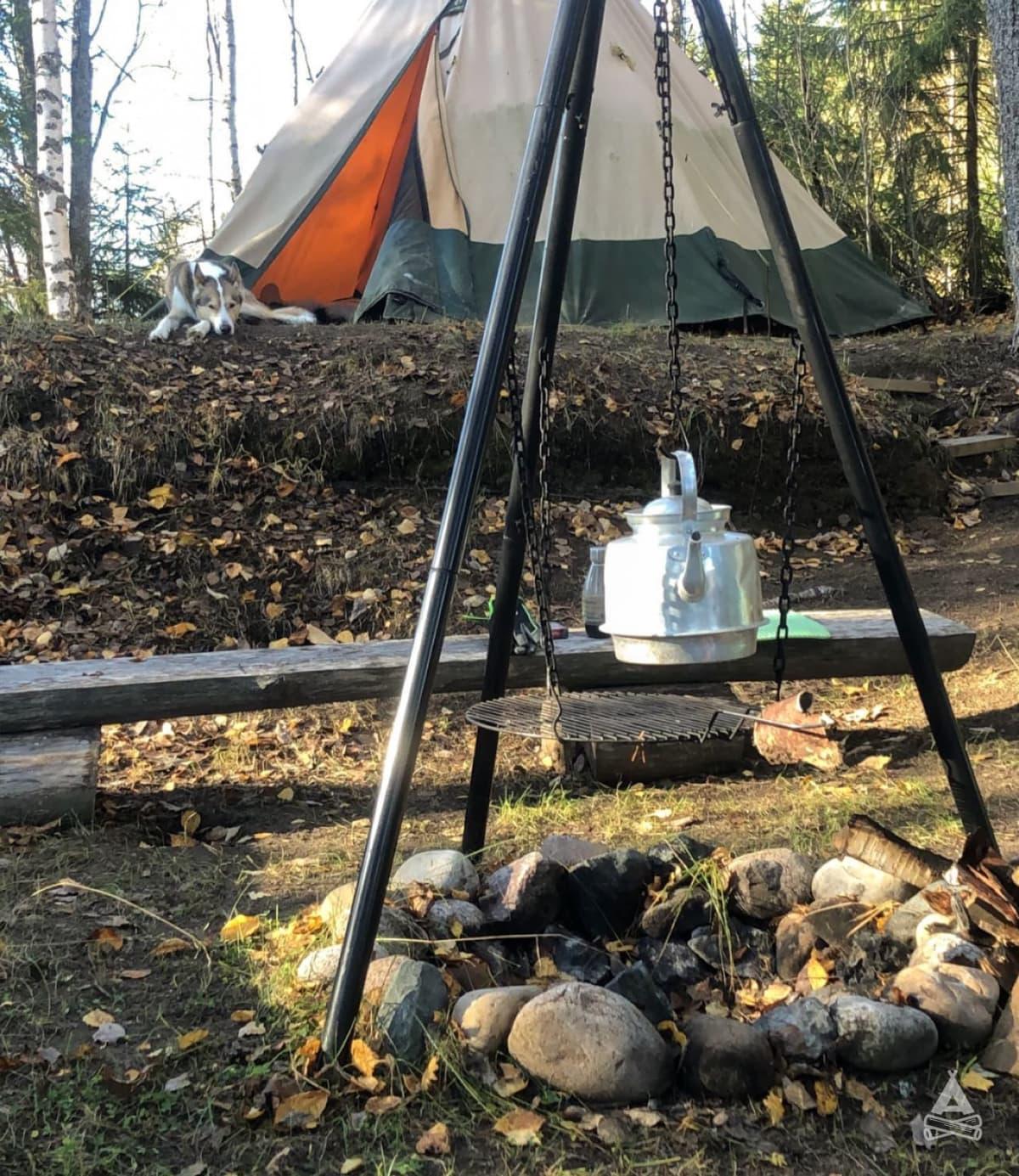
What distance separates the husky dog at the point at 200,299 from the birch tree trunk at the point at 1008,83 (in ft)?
17.4

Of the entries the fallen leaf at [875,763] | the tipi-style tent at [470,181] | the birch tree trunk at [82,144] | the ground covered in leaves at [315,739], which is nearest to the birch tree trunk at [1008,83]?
the ground covered in leaves at [315,739]

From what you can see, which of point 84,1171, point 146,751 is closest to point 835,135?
point 146,751

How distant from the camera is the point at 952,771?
90.7 inches

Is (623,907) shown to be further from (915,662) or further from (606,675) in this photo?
(606,675)

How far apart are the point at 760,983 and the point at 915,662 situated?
79 centimetres

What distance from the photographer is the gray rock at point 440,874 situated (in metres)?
2.42

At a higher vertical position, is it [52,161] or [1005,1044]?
[52,161]

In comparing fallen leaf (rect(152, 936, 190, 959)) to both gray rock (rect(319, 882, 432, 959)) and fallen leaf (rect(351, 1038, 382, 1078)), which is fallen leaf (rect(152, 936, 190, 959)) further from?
fallen leaf (rect(351, 1038, 382, 1078))

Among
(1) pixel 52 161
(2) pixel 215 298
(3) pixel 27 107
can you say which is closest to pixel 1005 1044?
(2) pixel 215 298

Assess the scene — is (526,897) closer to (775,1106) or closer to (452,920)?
(452,920)

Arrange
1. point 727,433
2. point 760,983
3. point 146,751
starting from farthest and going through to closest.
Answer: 1. point 727,433
2. point 146,751
3. point 760,983

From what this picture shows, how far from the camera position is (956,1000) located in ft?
6.09

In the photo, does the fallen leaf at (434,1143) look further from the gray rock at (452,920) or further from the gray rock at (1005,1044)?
the gray rock at (1005,1044)

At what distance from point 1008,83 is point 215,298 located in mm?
5406
